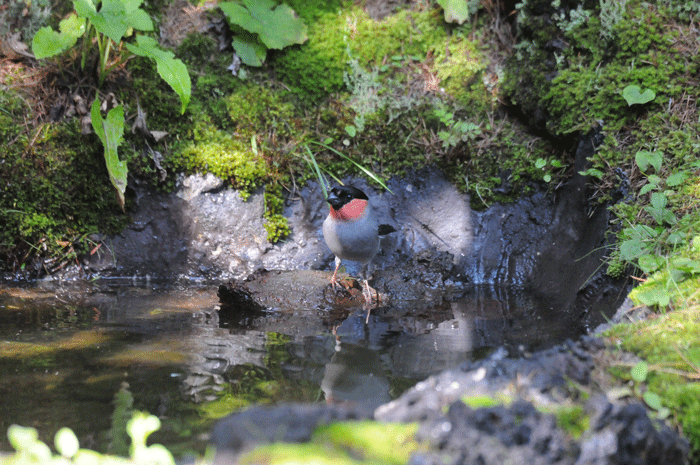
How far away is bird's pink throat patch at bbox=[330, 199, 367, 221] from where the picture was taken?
15.1 feet

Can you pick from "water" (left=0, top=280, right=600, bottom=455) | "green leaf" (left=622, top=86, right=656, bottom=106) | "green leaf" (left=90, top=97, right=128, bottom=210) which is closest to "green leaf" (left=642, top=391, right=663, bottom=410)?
"water" (left=0, top=280, right=600, bottom=455)

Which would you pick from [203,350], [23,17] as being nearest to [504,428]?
[203,350]

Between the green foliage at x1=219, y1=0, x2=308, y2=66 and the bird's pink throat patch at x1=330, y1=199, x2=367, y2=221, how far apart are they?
6.92 feet

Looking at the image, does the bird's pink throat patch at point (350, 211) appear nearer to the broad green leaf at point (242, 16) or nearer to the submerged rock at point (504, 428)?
the broad green leaf at point (242, 16)

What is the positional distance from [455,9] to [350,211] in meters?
2.82

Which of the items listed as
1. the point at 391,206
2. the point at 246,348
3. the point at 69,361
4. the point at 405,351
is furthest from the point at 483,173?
the point at 69,361

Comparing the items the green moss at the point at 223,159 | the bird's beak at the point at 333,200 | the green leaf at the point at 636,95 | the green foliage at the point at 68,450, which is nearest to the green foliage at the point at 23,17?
the green moss at the point at 223,159

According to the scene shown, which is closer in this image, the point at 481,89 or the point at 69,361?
the point at 69,361

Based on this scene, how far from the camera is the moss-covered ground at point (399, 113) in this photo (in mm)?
4223

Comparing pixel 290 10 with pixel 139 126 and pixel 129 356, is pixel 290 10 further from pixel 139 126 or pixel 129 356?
pixel 129 356

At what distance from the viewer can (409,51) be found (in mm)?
5883

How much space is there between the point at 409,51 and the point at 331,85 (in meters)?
1.04

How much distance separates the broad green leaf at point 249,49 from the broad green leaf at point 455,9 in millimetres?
2110

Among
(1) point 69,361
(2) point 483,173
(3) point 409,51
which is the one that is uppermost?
(3) point 409,51
